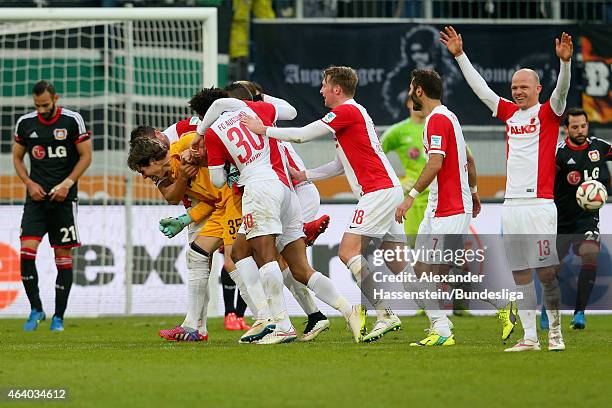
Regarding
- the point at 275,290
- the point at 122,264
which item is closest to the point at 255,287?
the point at 275,290

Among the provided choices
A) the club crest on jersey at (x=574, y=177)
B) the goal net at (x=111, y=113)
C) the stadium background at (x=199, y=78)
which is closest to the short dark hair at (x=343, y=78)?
the club crest on jersey at (x=574, y=177)

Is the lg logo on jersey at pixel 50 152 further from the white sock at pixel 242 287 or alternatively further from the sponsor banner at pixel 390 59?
the sponsor banner at pixel 390 59

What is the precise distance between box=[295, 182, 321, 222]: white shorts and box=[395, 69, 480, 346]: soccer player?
62.0 inches

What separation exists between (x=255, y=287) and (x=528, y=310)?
2338 mm

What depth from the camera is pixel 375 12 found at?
18.7 metres

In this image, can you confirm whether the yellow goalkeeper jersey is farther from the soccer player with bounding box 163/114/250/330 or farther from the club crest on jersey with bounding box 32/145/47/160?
the club crest on jersey with bounding box 32/145/47/160

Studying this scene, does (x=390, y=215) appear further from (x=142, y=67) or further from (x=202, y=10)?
(x=142, y=67)

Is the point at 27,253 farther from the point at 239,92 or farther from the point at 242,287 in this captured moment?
the point at 239,92

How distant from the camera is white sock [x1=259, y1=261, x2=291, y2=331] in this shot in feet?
30.7

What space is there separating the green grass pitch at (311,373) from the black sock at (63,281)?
7.02 ft

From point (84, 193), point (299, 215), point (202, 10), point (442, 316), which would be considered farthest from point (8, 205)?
point (442, 316)

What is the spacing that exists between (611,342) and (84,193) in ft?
28.0

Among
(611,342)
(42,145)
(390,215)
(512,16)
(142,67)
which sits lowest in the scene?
(611,342)

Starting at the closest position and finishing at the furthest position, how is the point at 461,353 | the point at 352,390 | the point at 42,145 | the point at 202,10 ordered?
1. the point at 352,390
2. the point at 461,353
3. the point at 42,145
4. the point at 202,10
